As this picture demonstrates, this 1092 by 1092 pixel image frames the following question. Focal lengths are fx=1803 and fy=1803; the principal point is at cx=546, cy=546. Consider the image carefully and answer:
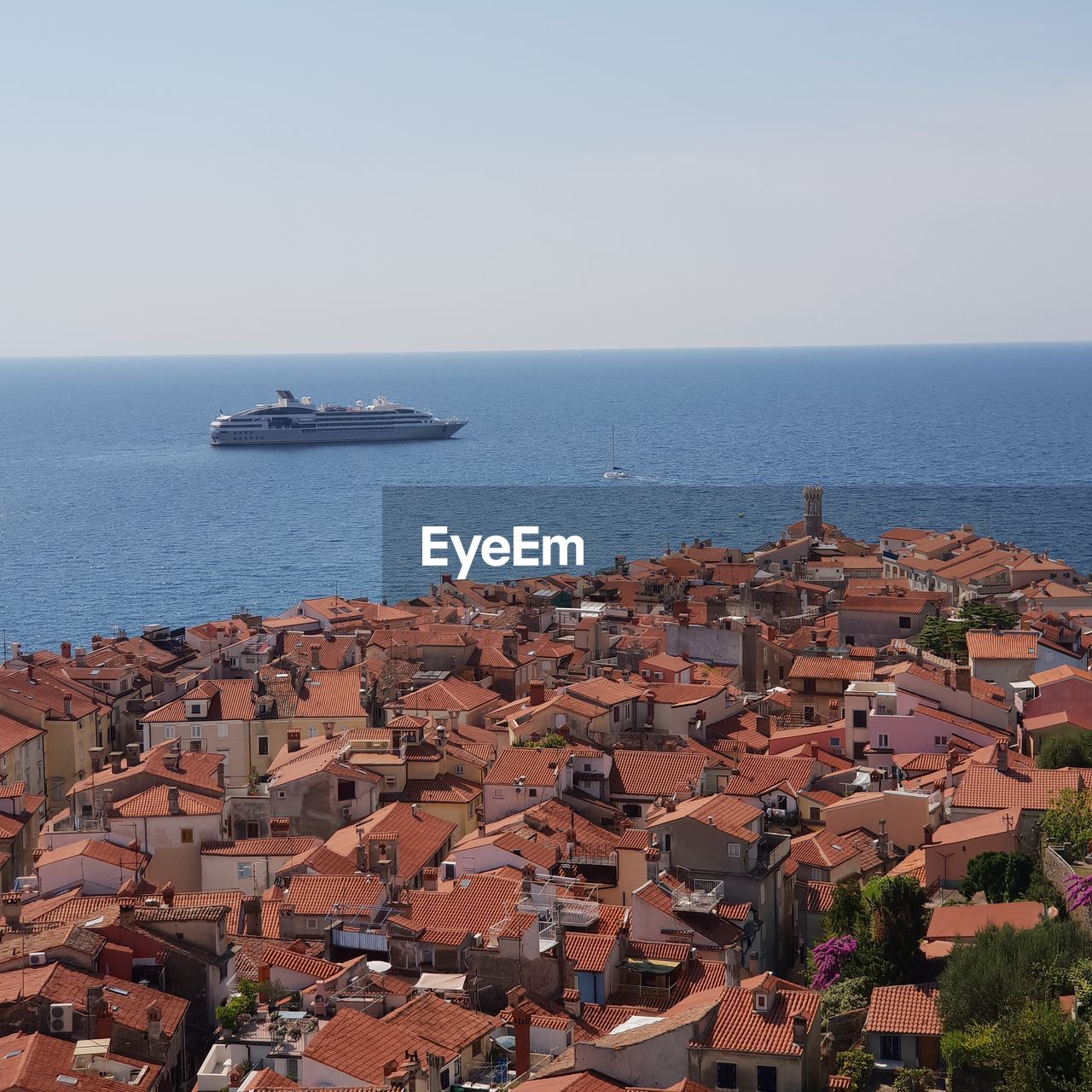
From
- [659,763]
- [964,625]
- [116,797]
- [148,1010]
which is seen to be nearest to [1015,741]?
[659,763]

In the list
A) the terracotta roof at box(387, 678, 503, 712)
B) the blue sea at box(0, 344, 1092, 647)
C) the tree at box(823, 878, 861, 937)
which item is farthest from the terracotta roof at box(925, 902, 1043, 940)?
the blue sea at box(0, 344, 1092, 647)

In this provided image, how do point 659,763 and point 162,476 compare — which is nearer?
point 659,763

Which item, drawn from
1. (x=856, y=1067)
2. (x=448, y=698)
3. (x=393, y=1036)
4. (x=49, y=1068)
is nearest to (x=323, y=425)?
(x=448, y=698)

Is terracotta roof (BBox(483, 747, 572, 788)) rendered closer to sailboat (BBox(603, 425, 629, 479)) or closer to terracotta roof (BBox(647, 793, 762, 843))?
terracotta roof (BBox(647, 793, 762, 843))

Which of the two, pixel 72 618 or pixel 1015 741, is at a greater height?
pixel 1015 741

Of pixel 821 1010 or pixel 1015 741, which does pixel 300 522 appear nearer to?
pixel 1015 741

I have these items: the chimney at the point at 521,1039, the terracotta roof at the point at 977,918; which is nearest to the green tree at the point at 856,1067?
the chimney at the point at 521,1039

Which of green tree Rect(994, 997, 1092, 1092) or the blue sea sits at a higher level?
green tree Rect(994, 997, 1092, 1092)
